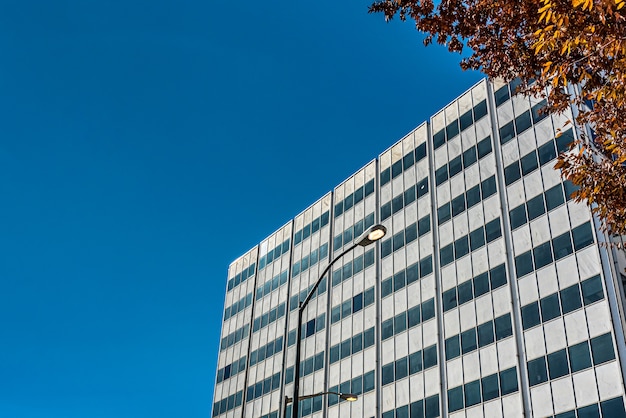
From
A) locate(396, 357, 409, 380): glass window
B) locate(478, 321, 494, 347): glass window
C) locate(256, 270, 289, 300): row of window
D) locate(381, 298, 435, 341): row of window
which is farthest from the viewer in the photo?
locate(256, 270, 289, 300): row of window

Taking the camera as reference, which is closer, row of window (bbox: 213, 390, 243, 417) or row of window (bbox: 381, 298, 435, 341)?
row of window (bbox: 381, 298, 435, 341)

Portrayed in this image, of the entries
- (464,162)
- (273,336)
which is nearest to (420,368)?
(464,162)

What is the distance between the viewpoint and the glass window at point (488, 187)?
40.0m

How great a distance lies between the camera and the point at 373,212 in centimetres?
4956

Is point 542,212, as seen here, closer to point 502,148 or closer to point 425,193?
point 502,148

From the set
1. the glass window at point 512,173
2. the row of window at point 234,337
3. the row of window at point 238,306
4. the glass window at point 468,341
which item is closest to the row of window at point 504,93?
the glass window at point 512,173

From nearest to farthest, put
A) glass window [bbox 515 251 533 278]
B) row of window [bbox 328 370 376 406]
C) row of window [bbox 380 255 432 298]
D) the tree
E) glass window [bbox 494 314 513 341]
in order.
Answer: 1. the tree
2. glass window [bbox 494 314 513 341]
3. glass window [bbox 515 251 533 278]
4. row of window [bbox 380 255 432 298]
5. row of window [bbox 328 370 376 406]

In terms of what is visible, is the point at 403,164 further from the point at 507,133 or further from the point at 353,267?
the point at 507,133

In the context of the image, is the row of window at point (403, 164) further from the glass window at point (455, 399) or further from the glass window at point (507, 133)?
the glass window at point (455, 399)

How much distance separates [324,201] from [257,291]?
10.9m

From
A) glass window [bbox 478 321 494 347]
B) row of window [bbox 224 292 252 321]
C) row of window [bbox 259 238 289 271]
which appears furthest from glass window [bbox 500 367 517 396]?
row of window [bbox 224 292 252 321]

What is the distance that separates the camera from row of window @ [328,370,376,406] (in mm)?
42812

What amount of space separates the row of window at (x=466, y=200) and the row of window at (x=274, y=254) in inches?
749

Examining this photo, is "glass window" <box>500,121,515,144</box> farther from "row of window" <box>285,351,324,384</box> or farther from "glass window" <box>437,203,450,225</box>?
"row of window" <box>285,351,324,384</box>
